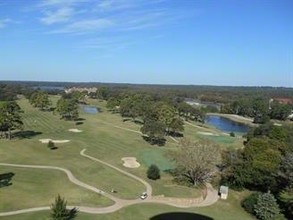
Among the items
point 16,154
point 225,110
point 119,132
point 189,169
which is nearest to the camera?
point 189,169

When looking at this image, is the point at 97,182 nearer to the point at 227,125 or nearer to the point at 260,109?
the point at 227,125

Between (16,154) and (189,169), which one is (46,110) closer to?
(16,154)

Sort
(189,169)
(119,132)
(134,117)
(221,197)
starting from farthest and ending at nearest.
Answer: (134,117) < (119,132) < (189,169) < (221,197)

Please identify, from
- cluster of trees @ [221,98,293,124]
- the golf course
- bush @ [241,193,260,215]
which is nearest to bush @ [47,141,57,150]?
the golf course

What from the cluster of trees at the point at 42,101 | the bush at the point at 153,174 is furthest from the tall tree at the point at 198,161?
the cluster of trees at the point at 42,101

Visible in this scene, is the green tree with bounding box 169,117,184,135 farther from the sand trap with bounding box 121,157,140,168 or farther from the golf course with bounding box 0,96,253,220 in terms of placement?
the sand trap with bounding box 121,157,140,168

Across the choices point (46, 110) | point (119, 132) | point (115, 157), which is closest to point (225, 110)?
point (46, 110)

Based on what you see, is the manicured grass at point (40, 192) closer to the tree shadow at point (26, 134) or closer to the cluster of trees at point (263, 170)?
the cluster of trees at point (263, 170)
